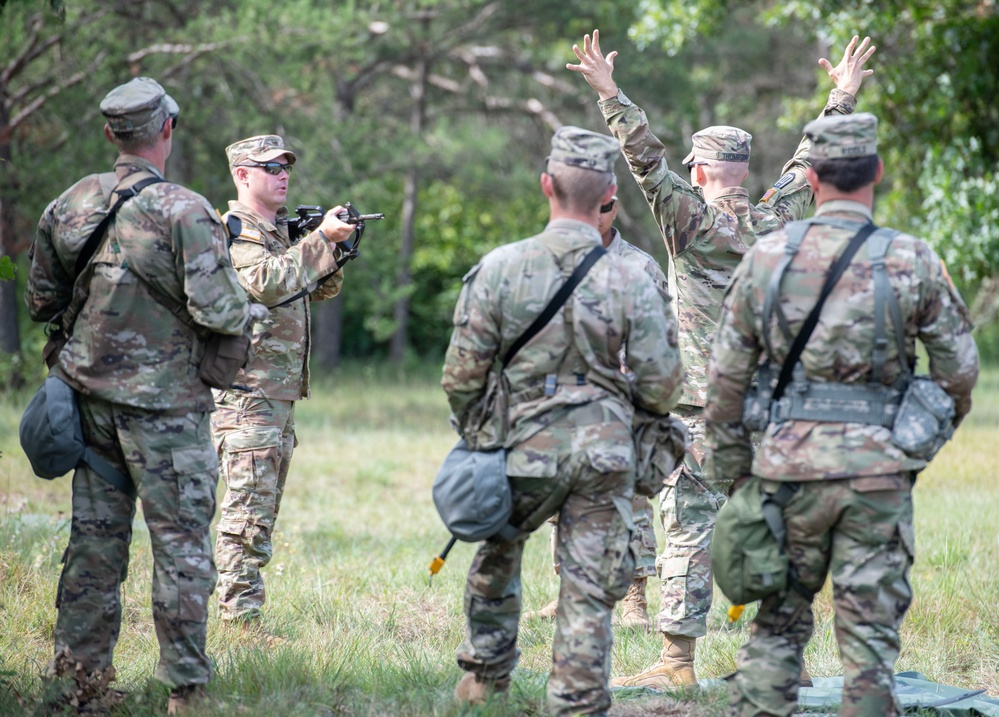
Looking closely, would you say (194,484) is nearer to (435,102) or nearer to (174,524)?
(174,524)

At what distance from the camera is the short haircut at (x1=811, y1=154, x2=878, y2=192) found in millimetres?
3670

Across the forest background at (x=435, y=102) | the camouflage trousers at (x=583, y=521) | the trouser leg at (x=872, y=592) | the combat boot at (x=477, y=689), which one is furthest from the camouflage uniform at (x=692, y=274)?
the forest background at (x=435, y=102)

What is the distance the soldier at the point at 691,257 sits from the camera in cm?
489

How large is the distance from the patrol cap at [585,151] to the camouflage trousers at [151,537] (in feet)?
5.61

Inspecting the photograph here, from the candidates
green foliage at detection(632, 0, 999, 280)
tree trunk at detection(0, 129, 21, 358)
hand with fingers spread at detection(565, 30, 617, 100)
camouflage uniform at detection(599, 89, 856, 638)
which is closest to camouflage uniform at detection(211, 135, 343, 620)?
hand with fingers spread at detection(565, 30, 617, 100)

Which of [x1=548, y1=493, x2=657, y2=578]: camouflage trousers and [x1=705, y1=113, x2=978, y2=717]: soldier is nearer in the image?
[x1=705, y1=113, x2=978, y2=717]: soldier

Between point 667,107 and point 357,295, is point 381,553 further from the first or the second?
point 667,107

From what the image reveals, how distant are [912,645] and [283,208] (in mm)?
4034

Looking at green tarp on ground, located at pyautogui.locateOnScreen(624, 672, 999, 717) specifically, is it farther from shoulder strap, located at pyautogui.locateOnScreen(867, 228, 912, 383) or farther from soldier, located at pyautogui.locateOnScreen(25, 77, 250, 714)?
soldier, located at pyautogui.locateOnScreen(25, 77, 250, 714)

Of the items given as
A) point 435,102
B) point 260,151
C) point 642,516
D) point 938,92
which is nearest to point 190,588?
point 260,151

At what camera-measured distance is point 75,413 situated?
4109 millimetres

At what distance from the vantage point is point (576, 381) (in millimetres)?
3812

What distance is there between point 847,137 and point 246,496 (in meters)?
3.43

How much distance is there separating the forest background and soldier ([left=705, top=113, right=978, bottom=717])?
3.13m
